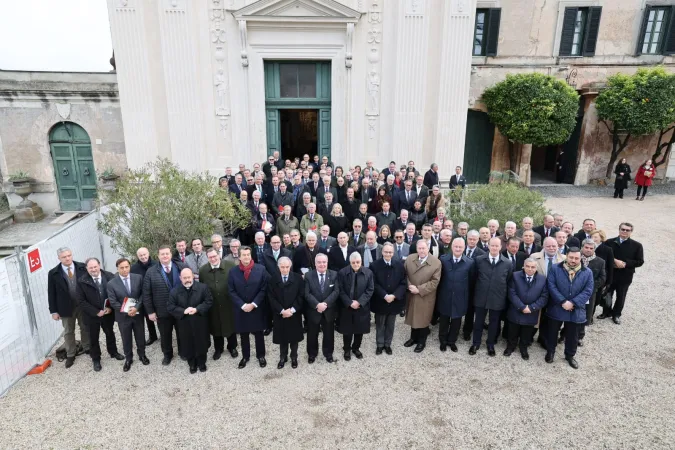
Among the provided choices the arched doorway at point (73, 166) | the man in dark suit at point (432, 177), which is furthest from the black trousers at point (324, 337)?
the arched doorway at point (73, 166)

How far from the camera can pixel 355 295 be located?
18.2 feet

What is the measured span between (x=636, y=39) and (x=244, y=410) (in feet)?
70.5

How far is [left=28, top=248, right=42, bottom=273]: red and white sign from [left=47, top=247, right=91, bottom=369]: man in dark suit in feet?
1.00

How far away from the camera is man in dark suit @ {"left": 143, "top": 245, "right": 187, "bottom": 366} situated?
5371mm

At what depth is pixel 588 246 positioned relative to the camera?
5711 mm

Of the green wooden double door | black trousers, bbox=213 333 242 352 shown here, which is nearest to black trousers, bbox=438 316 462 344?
black trousers, bbox=213 333 242 352

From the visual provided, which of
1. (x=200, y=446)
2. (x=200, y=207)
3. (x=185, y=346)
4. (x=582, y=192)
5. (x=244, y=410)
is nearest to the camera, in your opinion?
(x=200, y=446)

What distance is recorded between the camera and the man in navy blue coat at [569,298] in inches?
211

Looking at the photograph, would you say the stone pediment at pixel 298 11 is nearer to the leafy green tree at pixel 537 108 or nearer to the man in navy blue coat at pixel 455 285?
the leafy green tree at pixel 537 108

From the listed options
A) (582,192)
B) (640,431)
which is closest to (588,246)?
(640,431)

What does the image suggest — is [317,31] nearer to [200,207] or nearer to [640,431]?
[200,207]

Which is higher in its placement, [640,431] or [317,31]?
[317,31]

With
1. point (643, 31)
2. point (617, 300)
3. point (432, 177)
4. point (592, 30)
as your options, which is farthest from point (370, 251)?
point (643, 31)

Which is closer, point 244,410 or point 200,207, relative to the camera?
point 244,410
